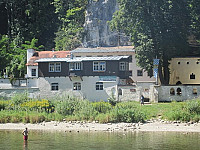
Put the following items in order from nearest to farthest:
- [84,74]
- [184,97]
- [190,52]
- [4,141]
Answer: [4,141], [184,97], [84,74], [190,52]

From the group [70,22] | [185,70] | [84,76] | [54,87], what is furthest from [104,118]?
[70,22]

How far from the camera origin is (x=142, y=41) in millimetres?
79062

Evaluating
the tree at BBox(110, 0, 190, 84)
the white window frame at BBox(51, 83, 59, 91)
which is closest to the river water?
the white window frame at BBox(51, 83, 59, 91)

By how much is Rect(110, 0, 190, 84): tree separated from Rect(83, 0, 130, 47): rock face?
23879 millimetres

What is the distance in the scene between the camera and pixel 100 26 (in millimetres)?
109688

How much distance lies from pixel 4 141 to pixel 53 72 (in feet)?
98.7

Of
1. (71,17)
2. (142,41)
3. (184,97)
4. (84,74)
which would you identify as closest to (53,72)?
(84,74)

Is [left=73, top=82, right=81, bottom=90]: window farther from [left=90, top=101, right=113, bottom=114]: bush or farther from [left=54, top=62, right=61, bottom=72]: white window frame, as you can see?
[left=90, top=101, right=113, bottom=114]: bush

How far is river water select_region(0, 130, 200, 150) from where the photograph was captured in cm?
4650

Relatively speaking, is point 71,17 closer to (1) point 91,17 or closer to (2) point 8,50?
(1) point 91,17

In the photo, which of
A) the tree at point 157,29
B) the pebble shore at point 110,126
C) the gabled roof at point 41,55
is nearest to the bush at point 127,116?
the pebble shore at point 110,126

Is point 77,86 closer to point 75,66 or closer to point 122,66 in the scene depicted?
point 75,66

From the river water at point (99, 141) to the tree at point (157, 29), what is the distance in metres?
26.7

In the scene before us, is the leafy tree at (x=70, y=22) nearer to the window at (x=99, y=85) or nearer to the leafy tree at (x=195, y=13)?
the leafy tree at (x=195, y=13)
